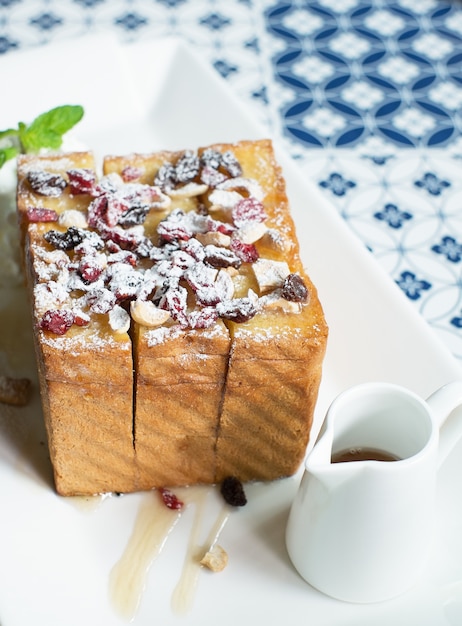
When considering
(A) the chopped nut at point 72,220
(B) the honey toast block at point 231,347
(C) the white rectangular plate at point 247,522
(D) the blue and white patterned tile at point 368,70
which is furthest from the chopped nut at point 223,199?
(D) the blue and white patterned tile at point 368,70

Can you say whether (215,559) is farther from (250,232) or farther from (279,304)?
(250,232)

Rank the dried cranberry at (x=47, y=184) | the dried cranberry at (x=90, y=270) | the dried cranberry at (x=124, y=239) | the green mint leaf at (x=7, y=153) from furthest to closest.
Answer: the green mint leaf at (x=7, y=153) → the dried cranberry at (x=47, y=184) → the dried cranberry at (x=124, y=239) → the dried cranberry at (x=90, y=270)

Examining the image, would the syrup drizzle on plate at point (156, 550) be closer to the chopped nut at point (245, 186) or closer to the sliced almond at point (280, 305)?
the sliced almond at point (280, 305)

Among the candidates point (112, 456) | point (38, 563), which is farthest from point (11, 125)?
point (38, 563)

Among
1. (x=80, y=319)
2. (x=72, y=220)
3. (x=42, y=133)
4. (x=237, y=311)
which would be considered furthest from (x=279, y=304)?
(x=42, y=133)

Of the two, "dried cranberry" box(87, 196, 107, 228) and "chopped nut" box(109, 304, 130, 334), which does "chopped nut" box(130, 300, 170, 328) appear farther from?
"dried cranberry" box(87, 196, 107, 228)

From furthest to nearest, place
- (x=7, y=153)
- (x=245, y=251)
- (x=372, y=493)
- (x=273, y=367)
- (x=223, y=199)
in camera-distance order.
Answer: (x=7, y=153) → (x=223, y=199) → (x=245, y=251) → (x=273, y=367) → (x=372, y=493)

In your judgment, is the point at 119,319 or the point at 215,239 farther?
the point at 215,239
